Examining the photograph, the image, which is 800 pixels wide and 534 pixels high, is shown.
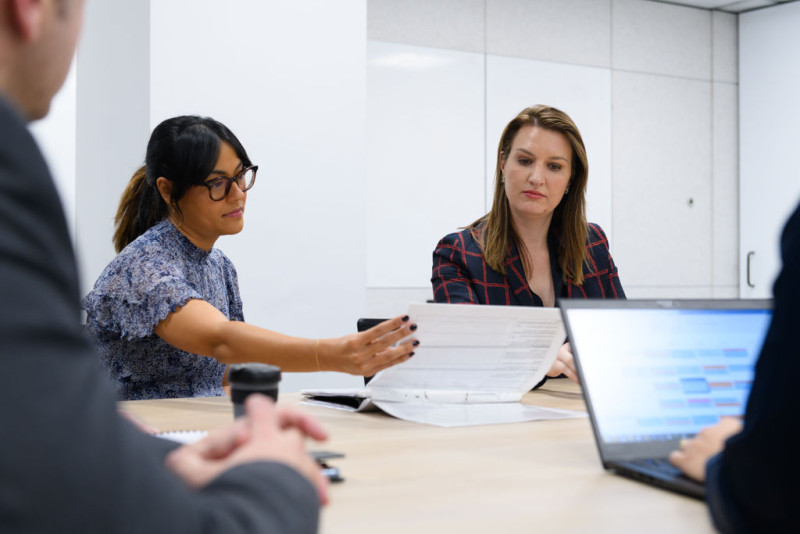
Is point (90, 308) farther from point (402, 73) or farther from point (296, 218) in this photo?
point (402, 73)

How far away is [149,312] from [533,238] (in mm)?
1264

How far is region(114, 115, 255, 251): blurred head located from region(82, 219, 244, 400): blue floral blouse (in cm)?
6

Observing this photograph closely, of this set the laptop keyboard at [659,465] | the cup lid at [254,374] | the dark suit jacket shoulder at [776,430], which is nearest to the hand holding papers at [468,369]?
the cup lid at [254,374]

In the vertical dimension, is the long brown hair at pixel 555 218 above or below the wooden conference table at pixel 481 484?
above

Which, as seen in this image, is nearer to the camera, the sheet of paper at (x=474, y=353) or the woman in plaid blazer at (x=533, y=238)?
the sheet of paper at (x=474, y=353)

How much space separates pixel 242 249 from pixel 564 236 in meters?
1.27

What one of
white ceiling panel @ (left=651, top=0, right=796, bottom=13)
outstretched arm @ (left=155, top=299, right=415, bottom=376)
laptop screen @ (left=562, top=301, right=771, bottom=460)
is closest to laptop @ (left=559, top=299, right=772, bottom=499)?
laptop screen @ (left=562, top=301, right=771, bottom=460)

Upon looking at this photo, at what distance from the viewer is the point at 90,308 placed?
2.10 m

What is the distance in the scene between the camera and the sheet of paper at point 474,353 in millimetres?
1579

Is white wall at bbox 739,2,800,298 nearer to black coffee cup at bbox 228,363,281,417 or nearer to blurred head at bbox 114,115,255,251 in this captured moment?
blurred head at bbox 114,115,255,251

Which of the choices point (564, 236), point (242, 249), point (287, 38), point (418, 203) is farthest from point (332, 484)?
point (418, 203)

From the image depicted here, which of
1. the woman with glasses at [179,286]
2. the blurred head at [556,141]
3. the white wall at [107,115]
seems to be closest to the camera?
the woman with glasses at [179,286]

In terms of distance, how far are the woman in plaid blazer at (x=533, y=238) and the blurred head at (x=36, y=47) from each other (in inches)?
76.0

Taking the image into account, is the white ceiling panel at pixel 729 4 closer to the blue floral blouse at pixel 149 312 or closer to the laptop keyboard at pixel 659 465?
the blue floral blouse at pixel 149 312
